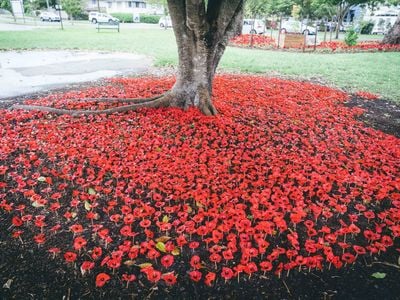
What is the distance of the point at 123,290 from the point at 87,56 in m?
14.1

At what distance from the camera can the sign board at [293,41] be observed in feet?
67.7

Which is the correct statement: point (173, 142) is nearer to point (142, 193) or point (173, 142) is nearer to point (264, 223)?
point (142, 193)

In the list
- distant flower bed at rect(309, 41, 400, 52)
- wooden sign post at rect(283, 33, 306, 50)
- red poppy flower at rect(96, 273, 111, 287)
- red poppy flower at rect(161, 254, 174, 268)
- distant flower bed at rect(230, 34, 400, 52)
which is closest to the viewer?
red poppy flower at rect(96, 273, 111, 287)

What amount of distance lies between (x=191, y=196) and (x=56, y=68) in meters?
10.1

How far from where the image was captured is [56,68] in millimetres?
11500

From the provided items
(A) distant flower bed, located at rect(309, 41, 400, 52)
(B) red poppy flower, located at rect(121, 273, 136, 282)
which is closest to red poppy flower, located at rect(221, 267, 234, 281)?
(B) red poppy flower, located at rect(121, 273, 136, 282)

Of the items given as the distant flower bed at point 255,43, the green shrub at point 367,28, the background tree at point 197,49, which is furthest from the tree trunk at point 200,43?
the green shrub at point 367,28

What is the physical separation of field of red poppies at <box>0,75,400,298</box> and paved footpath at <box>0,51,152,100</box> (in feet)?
10.3

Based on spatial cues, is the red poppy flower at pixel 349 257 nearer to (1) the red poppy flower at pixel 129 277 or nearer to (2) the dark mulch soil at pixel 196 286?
(2) the dark mulch soil at pixel 196 286

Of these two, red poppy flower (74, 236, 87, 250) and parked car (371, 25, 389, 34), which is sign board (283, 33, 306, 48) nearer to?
red poppy flower (74, 236, 87, 250)

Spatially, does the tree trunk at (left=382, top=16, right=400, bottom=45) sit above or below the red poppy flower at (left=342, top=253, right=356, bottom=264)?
above

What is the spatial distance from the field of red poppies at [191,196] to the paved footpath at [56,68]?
314 cm

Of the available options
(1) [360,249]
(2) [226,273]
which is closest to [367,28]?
(1) [360,249]

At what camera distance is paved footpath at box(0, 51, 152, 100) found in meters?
8.96
